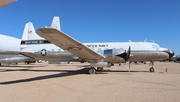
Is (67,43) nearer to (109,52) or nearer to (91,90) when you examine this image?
(109,52)

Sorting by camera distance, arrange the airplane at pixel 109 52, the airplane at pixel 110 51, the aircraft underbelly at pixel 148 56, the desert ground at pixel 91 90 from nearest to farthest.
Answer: the desert ground at pixel 91 90 < the airplane at pixel 110 51 < the airplane at pixel 109 52 < the aircraft underbelly at pixel 148 56

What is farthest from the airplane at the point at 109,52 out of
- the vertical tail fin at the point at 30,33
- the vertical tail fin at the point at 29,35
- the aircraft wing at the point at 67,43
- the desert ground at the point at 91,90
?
the desert ground at the point at 91,90

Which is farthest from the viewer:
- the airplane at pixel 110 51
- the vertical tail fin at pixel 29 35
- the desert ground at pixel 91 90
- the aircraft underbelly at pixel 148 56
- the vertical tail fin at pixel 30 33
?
the vertical tail fin at pixel 30 33

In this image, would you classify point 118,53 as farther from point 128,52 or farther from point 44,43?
point 44,43

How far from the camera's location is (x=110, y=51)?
1605cm

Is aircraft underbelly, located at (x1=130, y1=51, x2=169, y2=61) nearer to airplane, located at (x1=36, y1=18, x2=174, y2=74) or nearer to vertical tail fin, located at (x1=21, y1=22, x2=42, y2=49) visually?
airplane, located at (x1=36, y1=18, x2=174, y2=74)

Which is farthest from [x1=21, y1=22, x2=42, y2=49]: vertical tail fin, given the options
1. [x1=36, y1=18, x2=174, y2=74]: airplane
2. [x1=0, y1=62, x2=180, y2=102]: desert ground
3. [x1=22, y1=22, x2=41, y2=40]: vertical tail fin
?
[x1=0, y1=62, x2=180, y2=102]: desert ground

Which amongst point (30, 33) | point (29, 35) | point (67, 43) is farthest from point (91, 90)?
point (30, 33)

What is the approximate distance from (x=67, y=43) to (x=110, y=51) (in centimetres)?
524

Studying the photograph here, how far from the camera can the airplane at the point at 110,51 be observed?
1304 centimetres

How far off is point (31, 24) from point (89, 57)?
55.4ft

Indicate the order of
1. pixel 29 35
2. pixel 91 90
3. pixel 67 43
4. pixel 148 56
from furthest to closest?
pixel 29 35
pixel 148 56
pixel 67 43
pixel 91 90

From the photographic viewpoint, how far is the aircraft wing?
1077 centimetres

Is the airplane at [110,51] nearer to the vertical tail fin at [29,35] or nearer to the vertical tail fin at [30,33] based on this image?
the vertical tail fin at [29,35]
